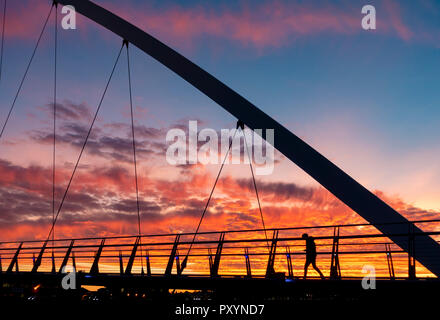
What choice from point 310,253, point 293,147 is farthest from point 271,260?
point 293,147

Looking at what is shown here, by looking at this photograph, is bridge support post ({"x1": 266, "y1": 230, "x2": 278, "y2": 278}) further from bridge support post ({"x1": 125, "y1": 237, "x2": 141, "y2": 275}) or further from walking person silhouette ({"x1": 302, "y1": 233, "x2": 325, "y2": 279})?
bridge support post ({"x1": 125, "y1": 237, "x2": 141, "y2": 275})

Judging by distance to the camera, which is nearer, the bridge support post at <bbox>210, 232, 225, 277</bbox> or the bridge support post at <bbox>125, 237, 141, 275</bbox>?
the bridge support post at <bbox>210, 232, 225, 277</bbox>

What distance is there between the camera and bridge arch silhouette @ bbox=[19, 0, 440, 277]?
12.7 m

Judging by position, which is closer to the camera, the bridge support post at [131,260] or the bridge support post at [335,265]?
the bridge support post at [335,265]

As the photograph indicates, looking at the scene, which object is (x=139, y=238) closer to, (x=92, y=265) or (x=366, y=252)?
(x=92, y=265)

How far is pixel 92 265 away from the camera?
1694 centimetres

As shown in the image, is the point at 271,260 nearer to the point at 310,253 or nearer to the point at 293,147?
the point at 310,253

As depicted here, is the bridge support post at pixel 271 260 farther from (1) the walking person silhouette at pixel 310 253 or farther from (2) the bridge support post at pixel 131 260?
(2) the bridge support post at pixel 131 260

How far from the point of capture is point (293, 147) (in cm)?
1622

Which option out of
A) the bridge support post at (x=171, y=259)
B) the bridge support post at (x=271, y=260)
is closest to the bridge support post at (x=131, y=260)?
the bridge support post at (x=171, y=259)

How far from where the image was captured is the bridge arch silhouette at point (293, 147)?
41.5ft

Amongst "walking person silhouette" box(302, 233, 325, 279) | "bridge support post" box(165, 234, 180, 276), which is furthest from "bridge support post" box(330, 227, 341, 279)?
"bridge support post" box(165, 234, 180, 276)
